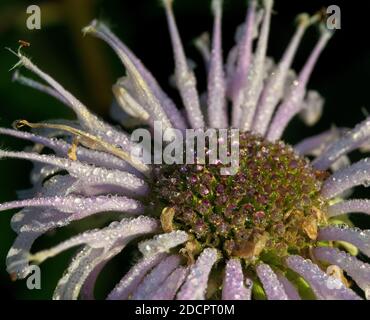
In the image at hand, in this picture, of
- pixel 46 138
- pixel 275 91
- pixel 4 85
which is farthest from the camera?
pixel 4 85

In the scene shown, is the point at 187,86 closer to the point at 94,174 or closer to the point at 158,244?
the point at 94,174

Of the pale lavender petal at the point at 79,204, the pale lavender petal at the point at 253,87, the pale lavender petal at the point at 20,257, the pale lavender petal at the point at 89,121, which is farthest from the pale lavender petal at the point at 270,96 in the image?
the pale lavender petal at the point at 20,257

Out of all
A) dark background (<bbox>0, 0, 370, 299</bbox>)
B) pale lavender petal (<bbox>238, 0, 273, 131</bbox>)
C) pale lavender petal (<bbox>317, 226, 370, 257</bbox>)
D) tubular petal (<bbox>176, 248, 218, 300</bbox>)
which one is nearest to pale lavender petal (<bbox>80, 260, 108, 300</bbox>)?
tubular petal (<bbox>176, 248, 218, 300</bbox>)

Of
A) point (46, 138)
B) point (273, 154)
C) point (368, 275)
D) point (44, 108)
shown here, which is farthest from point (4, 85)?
point (368, 275)

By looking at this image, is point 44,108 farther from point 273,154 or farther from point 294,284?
point 294,284

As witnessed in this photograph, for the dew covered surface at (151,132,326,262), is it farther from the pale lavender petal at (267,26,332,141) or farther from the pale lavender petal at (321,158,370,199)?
the pale lavender petal at (267,26,332,141)

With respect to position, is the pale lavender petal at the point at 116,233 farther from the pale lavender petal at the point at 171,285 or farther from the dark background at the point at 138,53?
the dark background at the point at 138,53

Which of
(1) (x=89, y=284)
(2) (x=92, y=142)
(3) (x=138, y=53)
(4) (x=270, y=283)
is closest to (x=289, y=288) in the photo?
(4) (x=270, y=283)
